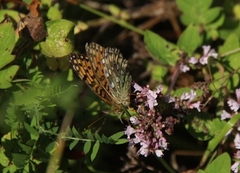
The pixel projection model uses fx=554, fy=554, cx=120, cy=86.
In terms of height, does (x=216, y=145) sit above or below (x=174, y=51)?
below

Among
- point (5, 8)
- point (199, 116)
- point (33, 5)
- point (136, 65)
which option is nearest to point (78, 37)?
point (136, 65)

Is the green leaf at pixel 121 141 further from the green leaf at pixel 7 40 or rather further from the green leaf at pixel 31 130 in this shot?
the green leaf at pixel 7 40

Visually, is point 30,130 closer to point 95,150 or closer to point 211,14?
point 95,150

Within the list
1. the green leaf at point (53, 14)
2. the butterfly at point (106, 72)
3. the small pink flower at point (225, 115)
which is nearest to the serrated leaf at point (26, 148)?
the butterfly at point (106, 72)

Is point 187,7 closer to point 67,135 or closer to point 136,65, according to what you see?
point 136,65

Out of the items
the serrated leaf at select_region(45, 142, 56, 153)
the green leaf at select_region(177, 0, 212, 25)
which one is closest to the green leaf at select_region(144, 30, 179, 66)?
the green leaf at select_region(177, 0, 212, 25)

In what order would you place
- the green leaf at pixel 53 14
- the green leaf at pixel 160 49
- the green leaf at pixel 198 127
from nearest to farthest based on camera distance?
the green leaf at pixel 198 127
the green leaf at pixel 53 14
the green leaf at pixel 160 49

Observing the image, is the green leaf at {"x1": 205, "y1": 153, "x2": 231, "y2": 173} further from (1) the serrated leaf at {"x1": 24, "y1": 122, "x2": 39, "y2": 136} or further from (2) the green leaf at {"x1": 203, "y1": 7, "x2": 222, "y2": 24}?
(2) the green leaf at {"x1": 203, "y1": 7, "x2": 222, "y2": 24}
